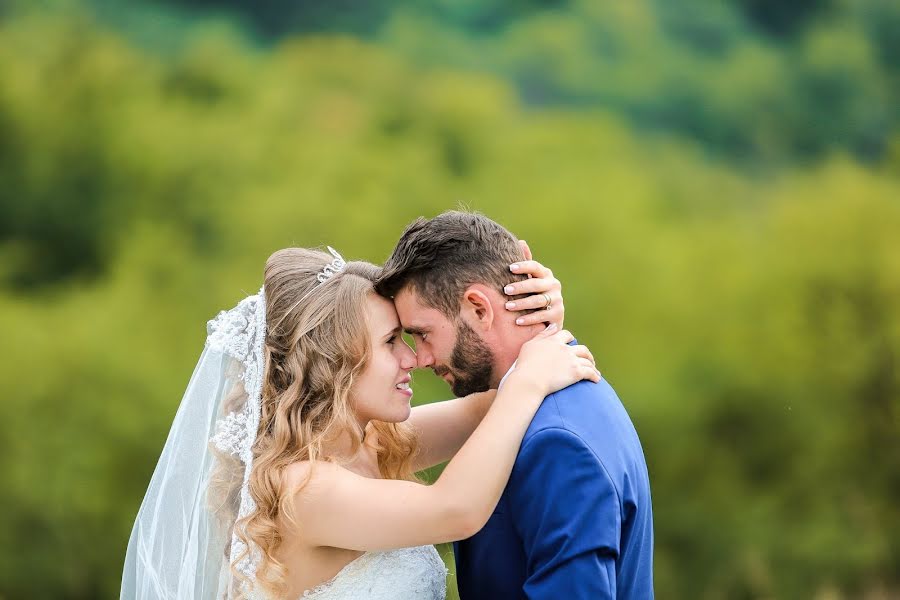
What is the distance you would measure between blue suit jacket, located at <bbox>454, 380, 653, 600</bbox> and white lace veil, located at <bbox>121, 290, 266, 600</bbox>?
2.41ft

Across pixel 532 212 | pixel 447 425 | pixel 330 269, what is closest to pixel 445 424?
pixel 447 425

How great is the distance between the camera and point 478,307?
2.58m

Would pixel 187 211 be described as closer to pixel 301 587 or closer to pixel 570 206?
pixel 570 206

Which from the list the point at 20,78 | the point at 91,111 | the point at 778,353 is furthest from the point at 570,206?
the point at 20,78

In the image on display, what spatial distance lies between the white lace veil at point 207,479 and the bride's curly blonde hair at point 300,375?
6 centimetres

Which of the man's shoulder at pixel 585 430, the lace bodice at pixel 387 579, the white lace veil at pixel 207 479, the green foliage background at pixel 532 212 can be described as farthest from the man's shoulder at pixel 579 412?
the green foliage background at pixel 532 212

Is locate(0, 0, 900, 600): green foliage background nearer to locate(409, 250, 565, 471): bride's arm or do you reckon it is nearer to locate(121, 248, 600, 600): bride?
locate(409, 250, 565, 471): bride's arm

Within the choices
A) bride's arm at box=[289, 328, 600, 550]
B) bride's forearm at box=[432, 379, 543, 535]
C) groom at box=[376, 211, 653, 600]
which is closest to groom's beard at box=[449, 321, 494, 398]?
groom at box=[376, 211, 653, 600]

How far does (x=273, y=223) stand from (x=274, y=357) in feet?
15.9

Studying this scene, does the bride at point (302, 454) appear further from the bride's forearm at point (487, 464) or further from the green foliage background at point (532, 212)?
the green foliage background at point (532, 212)

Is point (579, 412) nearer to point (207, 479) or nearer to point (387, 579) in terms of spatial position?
point (387, 579)

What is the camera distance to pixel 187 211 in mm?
7680

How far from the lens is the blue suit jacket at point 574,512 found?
224 centimetres

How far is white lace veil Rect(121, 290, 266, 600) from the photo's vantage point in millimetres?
2760
